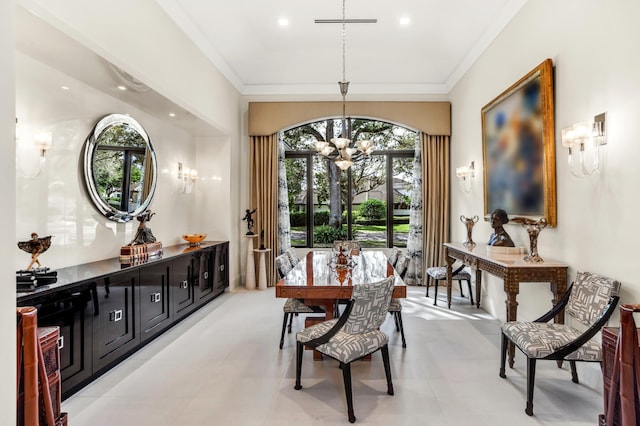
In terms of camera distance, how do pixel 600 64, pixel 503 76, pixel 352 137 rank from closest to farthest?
1. pixel 600 64
2. pixel 503 76
3. pixel 352 137

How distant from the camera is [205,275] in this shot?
4824 mm

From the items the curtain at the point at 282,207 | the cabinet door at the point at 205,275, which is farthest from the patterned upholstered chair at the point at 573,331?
the curtain at the point at 282,207

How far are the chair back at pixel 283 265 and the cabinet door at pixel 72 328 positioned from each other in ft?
5.11

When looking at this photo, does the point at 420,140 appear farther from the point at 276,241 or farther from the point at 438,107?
the point at 276,241

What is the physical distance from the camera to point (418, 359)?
10.1ft

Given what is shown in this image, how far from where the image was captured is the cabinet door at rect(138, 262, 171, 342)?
3342 mm

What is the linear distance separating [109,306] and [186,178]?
2.77 metres

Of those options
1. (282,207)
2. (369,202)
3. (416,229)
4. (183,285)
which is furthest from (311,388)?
(369,202)

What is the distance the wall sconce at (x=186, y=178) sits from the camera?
16.9 ft

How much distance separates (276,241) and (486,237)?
135 inches

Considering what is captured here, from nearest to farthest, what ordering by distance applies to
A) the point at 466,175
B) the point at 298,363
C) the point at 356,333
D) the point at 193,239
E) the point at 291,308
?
the point at 356,333
the point at 298,363
the point at 291,308
the point at 193,239
the point at 466,175

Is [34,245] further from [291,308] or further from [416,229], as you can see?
[416,229]

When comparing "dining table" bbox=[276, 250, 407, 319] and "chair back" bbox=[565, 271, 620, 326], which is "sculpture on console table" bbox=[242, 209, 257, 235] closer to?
"dining table" bbox=[276, 250, 407, 319]

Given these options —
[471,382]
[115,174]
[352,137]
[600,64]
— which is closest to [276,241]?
[352,137]
